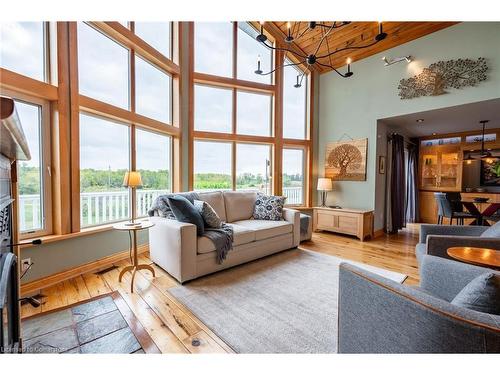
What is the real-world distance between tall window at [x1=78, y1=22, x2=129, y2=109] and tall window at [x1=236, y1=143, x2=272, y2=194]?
2.19 m

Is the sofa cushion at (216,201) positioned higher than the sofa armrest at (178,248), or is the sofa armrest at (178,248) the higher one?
the sofa cushion at (216,201)

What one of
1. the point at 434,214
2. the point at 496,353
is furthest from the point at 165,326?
the point at 434,214

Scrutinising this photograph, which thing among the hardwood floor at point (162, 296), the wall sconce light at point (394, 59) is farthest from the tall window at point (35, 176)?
the wall sconce light at point (394, 59)

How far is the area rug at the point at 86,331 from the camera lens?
4.79 feet

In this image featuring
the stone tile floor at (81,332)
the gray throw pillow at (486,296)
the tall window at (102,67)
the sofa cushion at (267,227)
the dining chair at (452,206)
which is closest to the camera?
the gray throw pillow at (486,296)

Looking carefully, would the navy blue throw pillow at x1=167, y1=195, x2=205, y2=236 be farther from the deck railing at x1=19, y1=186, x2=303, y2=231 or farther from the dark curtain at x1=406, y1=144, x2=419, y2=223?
the dark curtain at x1=406, y1=144, x2=419, y2=223

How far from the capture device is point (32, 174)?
2.28m

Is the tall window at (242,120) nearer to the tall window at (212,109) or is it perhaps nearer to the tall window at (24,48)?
the tall window at (212,109)

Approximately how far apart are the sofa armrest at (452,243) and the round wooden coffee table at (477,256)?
0.23 ft

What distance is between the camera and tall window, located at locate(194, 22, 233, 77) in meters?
4.08

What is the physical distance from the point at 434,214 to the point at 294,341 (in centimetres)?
632

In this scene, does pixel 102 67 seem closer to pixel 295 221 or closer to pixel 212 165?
pixel 212 165

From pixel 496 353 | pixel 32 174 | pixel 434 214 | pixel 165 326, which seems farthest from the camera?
pixel 434 214
